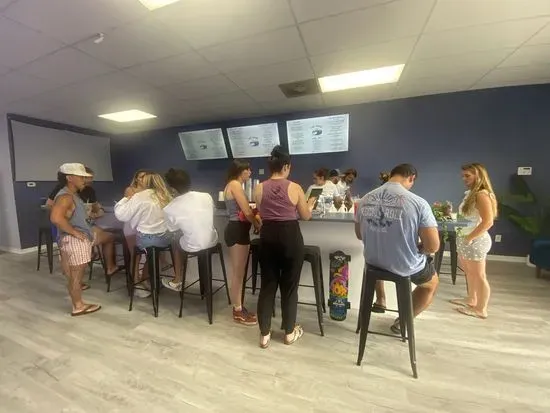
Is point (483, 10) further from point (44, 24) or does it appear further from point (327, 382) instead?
point (44, 24)

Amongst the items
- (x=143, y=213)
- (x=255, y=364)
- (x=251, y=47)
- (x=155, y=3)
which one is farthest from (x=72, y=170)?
(x=255, y=364)

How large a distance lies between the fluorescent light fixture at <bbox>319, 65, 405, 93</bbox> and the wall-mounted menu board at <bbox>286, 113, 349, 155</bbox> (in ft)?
2.69

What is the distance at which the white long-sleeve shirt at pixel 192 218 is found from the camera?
2.29 metres

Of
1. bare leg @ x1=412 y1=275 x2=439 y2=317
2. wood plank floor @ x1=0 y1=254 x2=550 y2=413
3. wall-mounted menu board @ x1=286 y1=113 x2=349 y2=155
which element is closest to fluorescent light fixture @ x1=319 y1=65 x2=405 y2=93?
wall-mounted menu board @ x1=286 y1=113 x2=349 y2=155

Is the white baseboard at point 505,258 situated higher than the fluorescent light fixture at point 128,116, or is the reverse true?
the fluorescent light fixture at point 128,116

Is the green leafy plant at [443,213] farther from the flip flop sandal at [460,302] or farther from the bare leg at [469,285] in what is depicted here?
the flip flop sandal at [460,302]

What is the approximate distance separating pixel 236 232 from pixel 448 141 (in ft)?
13.2

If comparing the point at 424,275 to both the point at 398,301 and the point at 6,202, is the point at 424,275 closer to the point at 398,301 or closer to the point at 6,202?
the point at 398,301

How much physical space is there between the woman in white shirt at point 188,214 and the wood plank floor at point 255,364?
81 centimetres

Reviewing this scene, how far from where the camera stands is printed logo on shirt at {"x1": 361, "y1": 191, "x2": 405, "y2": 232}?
5.37 ft

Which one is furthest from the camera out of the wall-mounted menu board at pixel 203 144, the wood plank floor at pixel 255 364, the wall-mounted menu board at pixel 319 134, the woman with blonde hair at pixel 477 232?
the wall-mounted menu board at pixel 203 144

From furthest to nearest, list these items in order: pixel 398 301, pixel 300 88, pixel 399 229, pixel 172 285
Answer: pixel 300 88, pixel 172 285, pixel 398 301, pixel 399 229

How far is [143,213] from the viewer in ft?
8.33

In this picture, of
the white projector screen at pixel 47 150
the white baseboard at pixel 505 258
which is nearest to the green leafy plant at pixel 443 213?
the white baseboard at pixel 505 258
